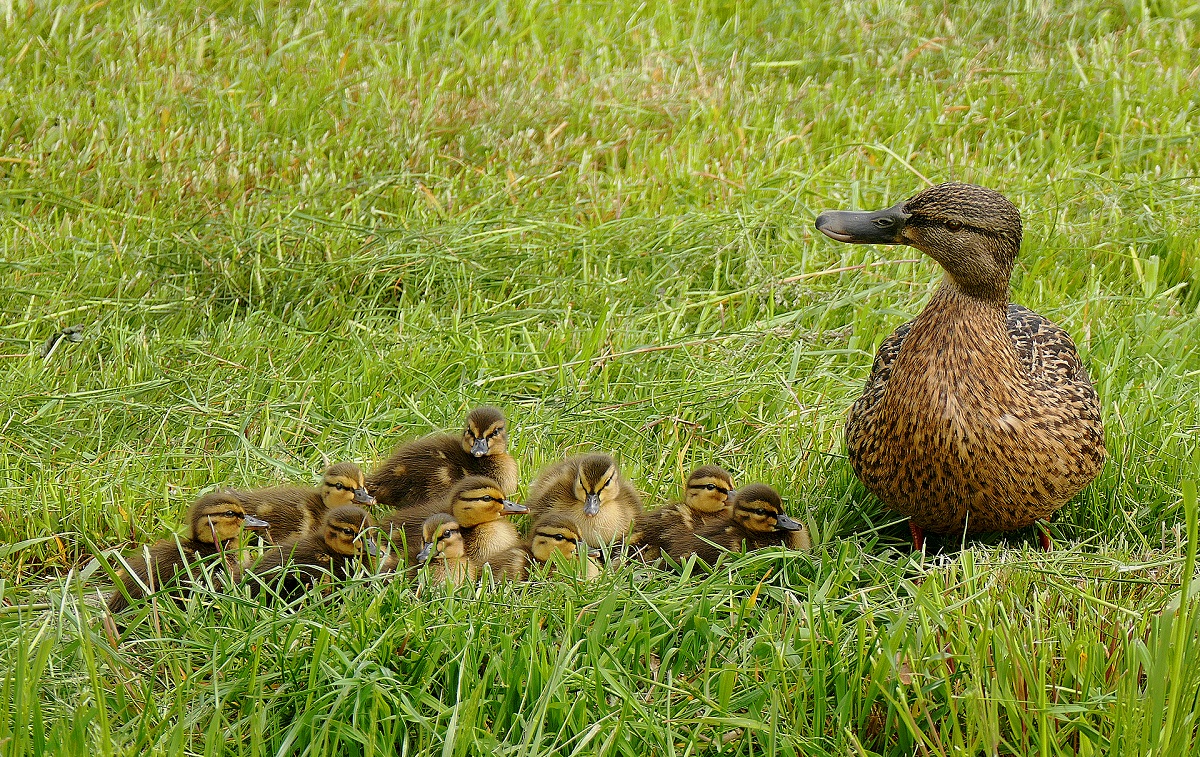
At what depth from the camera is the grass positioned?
2629 millimetres

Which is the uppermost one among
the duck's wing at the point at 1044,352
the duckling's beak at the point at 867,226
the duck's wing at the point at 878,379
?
the duckling's beak at the point at 867,226

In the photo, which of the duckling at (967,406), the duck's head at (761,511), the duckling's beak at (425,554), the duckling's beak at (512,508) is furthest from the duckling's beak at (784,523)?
the duckling's beak at (425,554)

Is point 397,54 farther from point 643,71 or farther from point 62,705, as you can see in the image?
point 62,705

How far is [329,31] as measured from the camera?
267 inches

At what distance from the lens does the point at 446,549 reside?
3361 millimetres

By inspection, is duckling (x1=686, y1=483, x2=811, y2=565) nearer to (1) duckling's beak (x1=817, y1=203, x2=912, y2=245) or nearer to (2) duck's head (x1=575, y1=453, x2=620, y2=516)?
(2) duck's head (x1=575, y1=453, x2=620, y2=516)

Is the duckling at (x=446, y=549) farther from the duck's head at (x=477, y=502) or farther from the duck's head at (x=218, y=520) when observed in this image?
the duck's head at (x=218, y=520)

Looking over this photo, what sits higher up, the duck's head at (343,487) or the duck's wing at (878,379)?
the duck's wing at (878,379)

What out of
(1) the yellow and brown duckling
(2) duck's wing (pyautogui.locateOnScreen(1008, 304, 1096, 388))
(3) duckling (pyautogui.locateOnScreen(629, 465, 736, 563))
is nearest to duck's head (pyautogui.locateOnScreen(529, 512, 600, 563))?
(1) the yellow and brown duckling

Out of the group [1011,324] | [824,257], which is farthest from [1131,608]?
[824,257]

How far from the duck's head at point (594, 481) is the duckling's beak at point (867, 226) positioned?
857 mm

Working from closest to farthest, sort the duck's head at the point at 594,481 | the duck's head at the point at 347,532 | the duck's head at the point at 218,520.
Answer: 1. the duck's head at the point at 347,532
2. the duck's head at the point at 218,520
3. the duck's head at the point at 594,481

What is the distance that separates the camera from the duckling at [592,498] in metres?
3.57

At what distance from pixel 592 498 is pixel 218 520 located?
0.96 meters
